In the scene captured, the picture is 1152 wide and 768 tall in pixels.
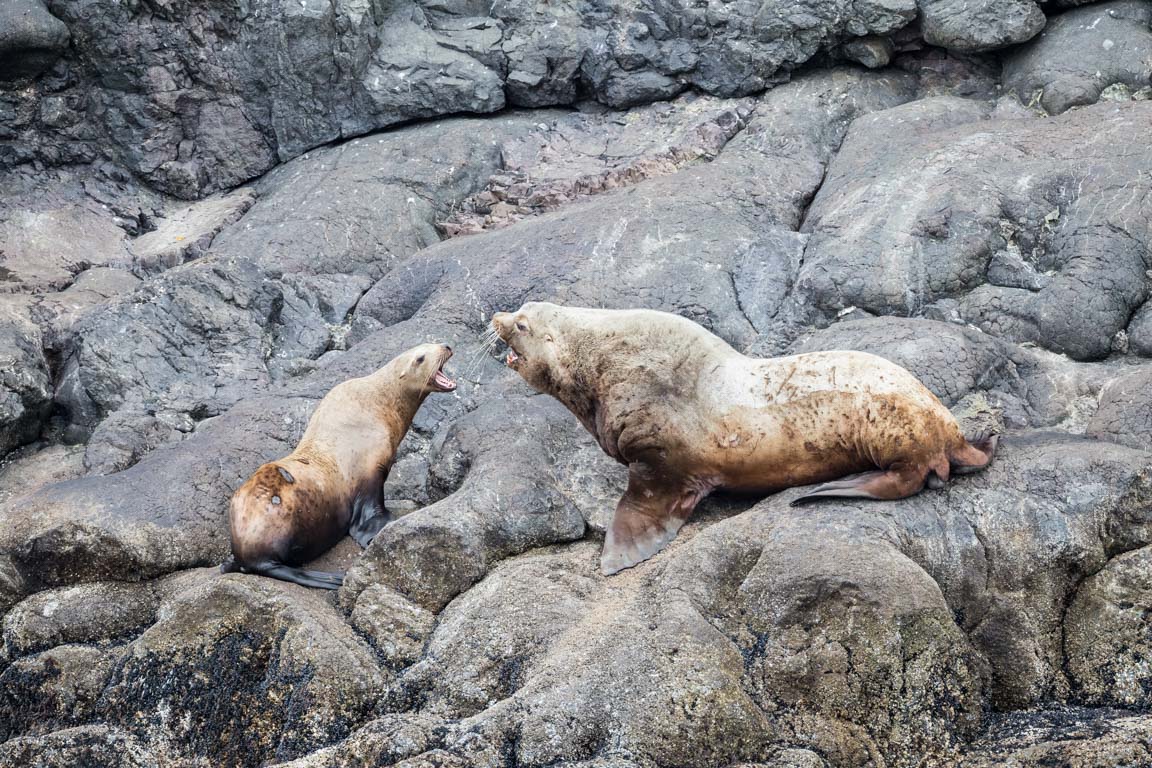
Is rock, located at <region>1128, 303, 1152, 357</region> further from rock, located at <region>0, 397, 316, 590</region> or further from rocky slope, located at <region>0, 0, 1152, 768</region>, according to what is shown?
rock, located at <region>0, 397, 316, 590</region>

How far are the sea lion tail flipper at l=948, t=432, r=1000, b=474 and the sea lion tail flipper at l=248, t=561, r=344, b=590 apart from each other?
3.05 metres

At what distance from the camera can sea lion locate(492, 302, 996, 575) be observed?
5715mm

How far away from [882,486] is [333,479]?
317cm

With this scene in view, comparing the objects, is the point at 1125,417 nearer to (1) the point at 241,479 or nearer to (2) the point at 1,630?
(1) the point at 241,479

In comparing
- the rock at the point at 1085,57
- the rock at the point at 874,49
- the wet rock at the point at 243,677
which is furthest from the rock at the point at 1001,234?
the wet rock at the point at 243,677

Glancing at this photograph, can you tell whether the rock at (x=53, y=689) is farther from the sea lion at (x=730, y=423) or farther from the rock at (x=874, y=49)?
the rock at (x=874, y=49)

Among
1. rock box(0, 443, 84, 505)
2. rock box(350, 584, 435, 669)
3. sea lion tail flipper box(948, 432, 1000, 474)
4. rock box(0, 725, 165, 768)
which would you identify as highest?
sea lion tail flipper box(948, 432, 1000, 474)

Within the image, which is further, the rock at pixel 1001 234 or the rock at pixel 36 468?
the rock at pixel 36 468

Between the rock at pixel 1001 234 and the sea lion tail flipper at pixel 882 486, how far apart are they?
2.34 metres

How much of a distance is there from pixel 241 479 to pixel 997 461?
428 cm

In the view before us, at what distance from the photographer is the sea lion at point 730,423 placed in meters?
5.71

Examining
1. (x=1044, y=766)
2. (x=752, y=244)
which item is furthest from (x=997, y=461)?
(x=752, y=244)

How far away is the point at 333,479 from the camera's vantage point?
714cm

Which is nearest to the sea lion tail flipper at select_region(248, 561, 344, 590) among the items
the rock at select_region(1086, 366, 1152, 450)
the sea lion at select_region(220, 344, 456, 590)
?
the sea lion at select_region(220, 344, 456, 590)
